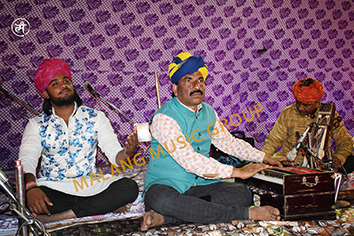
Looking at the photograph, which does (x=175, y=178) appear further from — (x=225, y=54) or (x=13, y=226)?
(x=225, y=54)

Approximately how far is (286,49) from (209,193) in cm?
372

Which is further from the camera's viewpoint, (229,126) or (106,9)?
(229,126)

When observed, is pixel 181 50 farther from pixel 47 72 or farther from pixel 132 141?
pixel 132 141

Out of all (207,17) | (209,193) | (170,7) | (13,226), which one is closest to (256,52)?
(207,17)

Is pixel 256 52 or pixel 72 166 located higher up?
pixel 256 52

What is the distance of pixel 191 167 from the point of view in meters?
2.22

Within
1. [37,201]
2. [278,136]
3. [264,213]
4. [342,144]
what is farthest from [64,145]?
[342,144]

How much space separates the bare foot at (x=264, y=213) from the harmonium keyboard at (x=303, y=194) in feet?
0.18

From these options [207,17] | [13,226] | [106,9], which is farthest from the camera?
[207,17]

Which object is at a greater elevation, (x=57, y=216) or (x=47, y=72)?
(x=47, y=72)

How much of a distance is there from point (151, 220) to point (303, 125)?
213 centimetres

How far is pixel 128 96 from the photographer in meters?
4.84

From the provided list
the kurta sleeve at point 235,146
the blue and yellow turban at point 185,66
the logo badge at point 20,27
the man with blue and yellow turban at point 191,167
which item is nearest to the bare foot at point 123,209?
the man with blue and yellow turban at point 191,167

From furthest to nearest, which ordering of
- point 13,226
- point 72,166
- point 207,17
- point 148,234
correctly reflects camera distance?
point 207,17 → point 72,166 → point 13,226 → point 148,234
